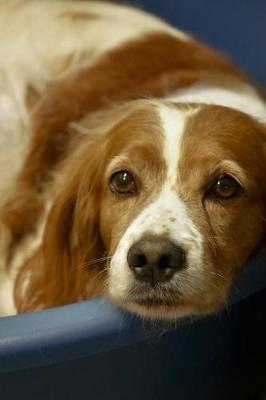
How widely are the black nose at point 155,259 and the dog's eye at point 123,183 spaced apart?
0.50 ft

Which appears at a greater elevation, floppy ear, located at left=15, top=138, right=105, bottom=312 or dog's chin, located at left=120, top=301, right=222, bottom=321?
dog's chin, located at left=120, top=301, right=222, bottom=321

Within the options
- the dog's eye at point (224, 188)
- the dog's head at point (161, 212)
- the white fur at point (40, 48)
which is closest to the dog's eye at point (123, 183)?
the dog's head at point (161, 212)

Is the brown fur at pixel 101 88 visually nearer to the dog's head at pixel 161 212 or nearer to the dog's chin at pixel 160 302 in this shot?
the dog's head at pixel 161 212

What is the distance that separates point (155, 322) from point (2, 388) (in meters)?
0.20

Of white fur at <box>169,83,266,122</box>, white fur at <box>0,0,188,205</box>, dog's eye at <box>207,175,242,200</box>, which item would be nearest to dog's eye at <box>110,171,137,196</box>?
dog's eye at <box>207,175,242,200</box>

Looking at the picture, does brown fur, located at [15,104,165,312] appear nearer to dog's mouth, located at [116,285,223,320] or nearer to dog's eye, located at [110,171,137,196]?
dog's eye, located at [110,171,137,196]

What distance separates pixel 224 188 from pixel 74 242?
28 centimetres

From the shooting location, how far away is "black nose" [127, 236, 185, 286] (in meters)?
0.91

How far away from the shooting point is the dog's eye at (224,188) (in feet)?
3.42

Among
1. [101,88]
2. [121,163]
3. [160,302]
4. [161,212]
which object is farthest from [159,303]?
[101,88]

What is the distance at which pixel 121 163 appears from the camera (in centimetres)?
109

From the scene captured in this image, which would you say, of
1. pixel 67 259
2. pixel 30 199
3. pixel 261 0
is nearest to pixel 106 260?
pixel 67 259

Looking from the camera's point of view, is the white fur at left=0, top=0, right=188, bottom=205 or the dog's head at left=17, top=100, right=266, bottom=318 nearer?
the dog's head at left=17, top=100, right=266, bottom=318

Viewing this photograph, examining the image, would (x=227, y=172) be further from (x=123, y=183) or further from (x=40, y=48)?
(x=40, y=48)
